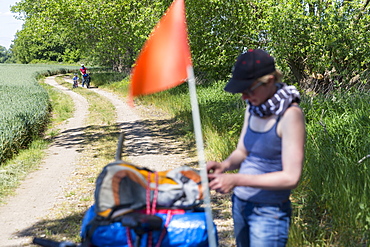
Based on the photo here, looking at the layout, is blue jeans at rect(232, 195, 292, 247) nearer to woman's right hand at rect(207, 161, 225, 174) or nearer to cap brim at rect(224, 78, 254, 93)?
woman's right hand at rect(207, 161, 225, 174)

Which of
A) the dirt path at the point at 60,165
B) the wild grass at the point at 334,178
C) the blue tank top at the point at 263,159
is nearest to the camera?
the blue tank top at the point at 263,159

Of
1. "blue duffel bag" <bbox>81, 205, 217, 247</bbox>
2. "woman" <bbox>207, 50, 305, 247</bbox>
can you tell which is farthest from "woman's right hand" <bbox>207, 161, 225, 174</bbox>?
"blue duffel bag" <bbox>81, 205, 217, 247</bbox>

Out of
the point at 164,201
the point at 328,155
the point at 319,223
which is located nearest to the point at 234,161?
the point at 164,201

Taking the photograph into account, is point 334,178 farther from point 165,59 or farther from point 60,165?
point 60,165

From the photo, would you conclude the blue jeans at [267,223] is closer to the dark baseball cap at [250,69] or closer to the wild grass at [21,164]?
the dark baseball cap at [250,69]

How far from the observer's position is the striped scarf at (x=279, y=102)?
2.06 metres

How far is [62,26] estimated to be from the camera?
2556cm

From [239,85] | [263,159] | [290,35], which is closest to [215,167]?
[263,159]

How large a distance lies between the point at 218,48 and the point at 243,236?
1096 centimetres

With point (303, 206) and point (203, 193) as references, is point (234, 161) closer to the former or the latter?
point (203, 193)

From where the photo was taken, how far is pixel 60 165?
28.2 feet

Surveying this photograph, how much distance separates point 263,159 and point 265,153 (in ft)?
0.16

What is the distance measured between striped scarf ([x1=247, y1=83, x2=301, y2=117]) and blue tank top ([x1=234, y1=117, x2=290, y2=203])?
62 millimetres

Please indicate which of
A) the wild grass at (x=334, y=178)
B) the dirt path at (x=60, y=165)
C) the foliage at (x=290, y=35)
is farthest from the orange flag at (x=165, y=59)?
the foliage at (x=290, y=35)
